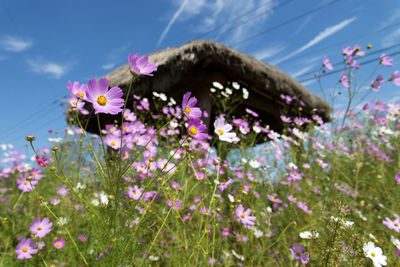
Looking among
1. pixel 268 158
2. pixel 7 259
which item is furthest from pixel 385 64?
pixel 7 259

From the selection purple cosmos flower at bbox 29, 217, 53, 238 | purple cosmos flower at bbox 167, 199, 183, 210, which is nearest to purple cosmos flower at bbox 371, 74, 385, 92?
purple cosmos flower at bbox 167, 199, 183, 210

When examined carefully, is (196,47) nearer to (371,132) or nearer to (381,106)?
(381,106)

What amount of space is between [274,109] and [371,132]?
1424 mm

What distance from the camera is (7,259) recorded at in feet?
4.09

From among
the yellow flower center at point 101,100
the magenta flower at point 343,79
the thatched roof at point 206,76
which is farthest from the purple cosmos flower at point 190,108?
the thatched roof at point 206,76

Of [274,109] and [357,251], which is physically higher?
[274,109]

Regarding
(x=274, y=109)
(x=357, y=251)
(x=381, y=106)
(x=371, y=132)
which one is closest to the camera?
(x=357, y=251)

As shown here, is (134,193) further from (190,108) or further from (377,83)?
(377,83)

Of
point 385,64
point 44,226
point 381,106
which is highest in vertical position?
point 381,106

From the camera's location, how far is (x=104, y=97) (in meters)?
0.56

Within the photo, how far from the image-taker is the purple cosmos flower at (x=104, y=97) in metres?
Answer: 0.53

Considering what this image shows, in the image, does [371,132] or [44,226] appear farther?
[371,132]

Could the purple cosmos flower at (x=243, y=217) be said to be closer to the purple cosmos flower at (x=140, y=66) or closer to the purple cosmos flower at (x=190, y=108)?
the purple cosmos flower at (x=190, y=108)

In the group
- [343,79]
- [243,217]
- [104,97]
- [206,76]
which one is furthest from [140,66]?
[206,76]
